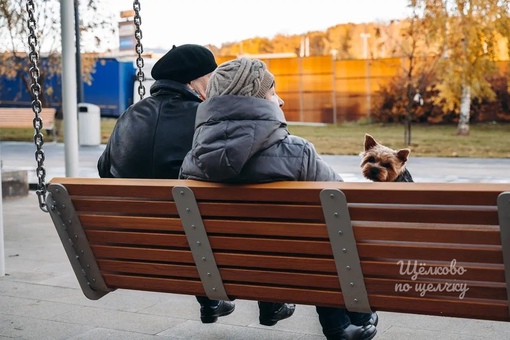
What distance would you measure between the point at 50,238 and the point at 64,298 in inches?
109

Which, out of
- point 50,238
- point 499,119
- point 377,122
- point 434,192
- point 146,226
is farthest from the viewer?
point 377,122

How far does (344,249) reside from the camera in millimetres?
3334

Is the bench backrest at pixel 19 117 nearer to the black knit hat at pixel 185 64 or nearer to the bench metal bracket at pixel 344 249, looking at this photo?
the black knit hat at pixel 185 64

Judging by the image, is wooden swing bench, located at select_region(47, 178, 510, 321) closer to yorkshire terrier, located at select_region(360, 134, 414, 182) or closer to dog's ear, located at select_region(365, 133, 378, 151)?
yorkshire terrier, located at select_region(360, 134, 414, 182)

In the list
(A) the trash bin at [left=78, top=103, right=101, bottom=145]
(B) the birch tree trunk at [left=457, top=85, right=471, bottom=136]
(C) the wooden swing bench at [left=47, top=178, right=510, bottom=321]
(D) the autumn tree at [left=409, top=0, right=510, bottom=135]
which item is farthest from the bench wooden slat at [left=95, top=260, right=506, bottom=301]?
(B) the birch tree trunk at [left=457, top=85, right=471, bottom=136]

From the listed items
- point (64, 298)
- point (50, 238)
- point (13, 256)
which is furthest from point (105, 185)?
point (50, 238)

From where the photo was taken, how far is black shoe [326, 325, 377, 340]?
12.9ft

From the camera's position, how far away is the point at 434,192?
301cm

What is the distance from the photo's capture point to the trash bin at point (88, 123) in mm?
25172

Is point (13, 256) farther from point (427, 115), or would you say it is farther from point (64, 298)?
point (427, 115)

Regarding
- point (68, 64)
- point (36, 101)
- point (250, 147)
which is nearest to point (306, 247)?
point (250, 147)

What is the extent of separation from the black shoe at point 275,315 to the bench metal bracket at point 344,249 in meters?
1.12

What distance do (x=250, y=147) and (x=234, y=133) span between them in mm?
103

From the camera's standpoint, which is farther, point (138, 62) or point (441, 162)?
point (441, 162)
